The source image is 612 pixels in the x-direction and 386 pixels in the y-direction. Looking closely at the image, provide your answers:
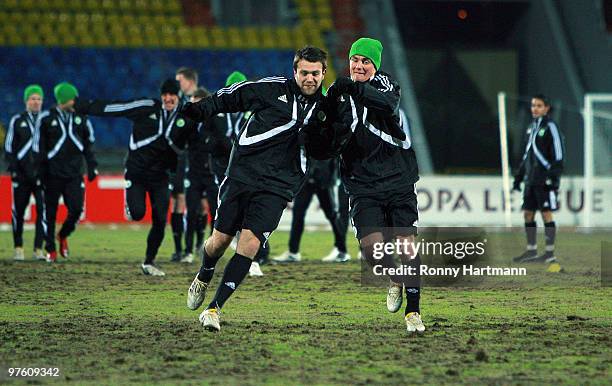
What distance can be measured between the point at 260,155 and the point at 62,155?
7.22 meters

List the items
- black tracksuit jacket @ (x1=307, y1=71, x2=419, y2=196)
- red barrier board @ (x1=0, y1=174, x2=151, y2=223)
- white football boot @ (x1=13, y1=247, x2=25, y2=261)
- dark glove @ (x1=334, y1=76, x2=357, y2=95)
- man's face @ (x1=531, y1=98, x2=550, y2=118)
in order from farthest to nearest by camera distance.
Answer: red barrier board @ (x1=0, y1=174, x2=151, y2=223) < white football boot @ (x1=13, y1=247, x2=25, y2=261) < man's face @ (x1=531, y1=98, x2=550, y2=118) < black tracksuit jacket @ (x1=307, y1=71, x2=419, y2=196) < dark glove @ (x1=334, y1=76, x2=357, y2=95)

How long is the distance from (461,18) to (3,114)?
550 inches

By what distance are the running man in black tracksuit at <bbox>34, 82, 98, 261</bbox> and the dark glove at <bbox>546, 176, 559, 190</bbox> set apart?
242 inches

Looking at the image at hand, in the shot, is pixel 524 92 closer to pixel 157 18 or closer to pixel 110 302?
pixel 157 18

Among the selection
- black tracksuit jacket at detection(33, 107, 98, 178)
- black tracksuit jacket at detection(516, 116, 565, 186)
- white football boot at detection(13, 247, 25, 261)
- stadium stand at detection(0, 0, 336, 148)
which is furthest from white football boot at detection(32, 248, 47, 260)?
stadium stand at detection(0, 0, 336, 148)

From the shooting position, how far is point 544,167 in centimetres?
1523

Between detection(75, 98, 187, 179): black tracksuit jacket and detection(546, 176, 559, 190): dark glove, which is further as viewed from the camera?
detection(546, 176, 559, 190): dark glove

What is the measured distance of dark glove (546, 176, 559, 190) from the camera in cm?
1518

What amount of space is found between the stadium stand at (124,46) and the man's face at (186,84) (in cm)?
1293

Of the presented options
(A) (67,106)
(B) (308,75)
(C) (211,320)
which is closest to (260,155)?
(B) (308,75)

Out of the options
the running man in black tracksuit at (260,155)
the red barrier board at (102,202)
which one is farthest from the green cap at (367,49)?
the red barrier board at (102,202)

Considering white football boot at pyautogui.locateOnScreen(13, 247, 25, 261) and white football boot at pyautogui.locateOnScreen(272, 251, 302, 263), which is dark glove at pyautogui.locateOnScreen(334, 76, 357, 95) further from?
white football boot at pyautogui.locateOnScreen(13, 247, 25, 261)

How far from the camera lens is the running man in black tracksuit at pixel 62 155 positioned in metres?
15.3

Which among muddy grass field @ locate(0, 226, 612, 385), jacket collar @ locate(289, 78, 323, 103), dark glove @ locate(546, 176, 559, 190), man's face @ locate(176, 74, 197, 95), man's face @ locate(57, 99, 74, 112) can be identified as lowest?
muddy grass field @ locate(0, 226, 612, 385)
